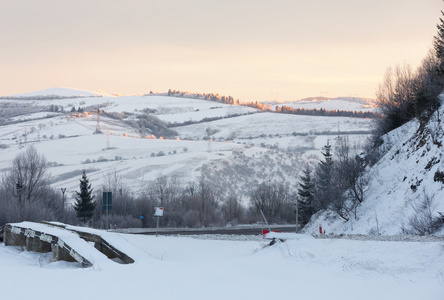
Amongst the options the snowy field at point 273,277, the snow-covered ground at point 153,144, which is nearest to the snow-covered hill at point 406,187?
the snowy field at point 273,277

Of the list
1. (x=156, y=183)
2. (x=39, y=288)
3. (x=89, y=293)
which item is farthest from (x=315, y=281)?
(x=156, y=183)

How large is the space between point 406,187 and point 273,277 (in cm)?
1896

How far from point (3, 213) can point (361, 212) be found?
27.5 m

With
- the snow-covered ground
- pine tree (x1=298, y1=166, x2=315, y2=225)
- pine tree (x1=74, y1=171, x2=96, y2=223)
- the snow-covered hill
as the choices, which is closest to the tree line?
pine tree (x1=74, y1=171, x2=96, y2=223)

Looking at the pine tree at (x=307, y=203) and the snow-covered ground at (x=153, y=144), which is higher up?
the snow-covered ground at (x=153, y=144)

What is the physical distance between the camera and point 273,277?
477 inches

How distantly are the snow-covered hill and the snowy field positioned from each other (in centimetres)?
1029

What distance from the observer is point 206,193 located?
249ft

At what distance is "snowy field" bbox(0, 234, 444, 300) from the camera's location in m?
9.88

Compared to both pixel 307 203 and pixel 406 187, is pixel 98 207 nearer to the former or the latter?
pixel 307 203

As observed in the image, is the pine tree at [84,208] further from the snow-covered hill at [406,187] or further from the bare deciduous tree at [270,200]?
the snow-covered hill at [406,187]

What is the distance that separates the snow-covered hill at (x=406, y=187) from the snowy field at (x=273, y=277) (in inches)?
405

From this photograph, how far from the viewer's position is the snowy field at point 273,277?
988cm

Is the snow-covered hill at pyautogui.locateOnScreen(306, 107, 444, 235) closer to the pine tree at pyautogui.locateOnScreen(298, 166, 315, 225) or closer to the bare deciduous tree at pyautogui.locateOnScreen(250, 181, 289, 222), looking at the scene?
the pine tree at pyautogui.locateOnScreen(298, 166, 315, 225)
